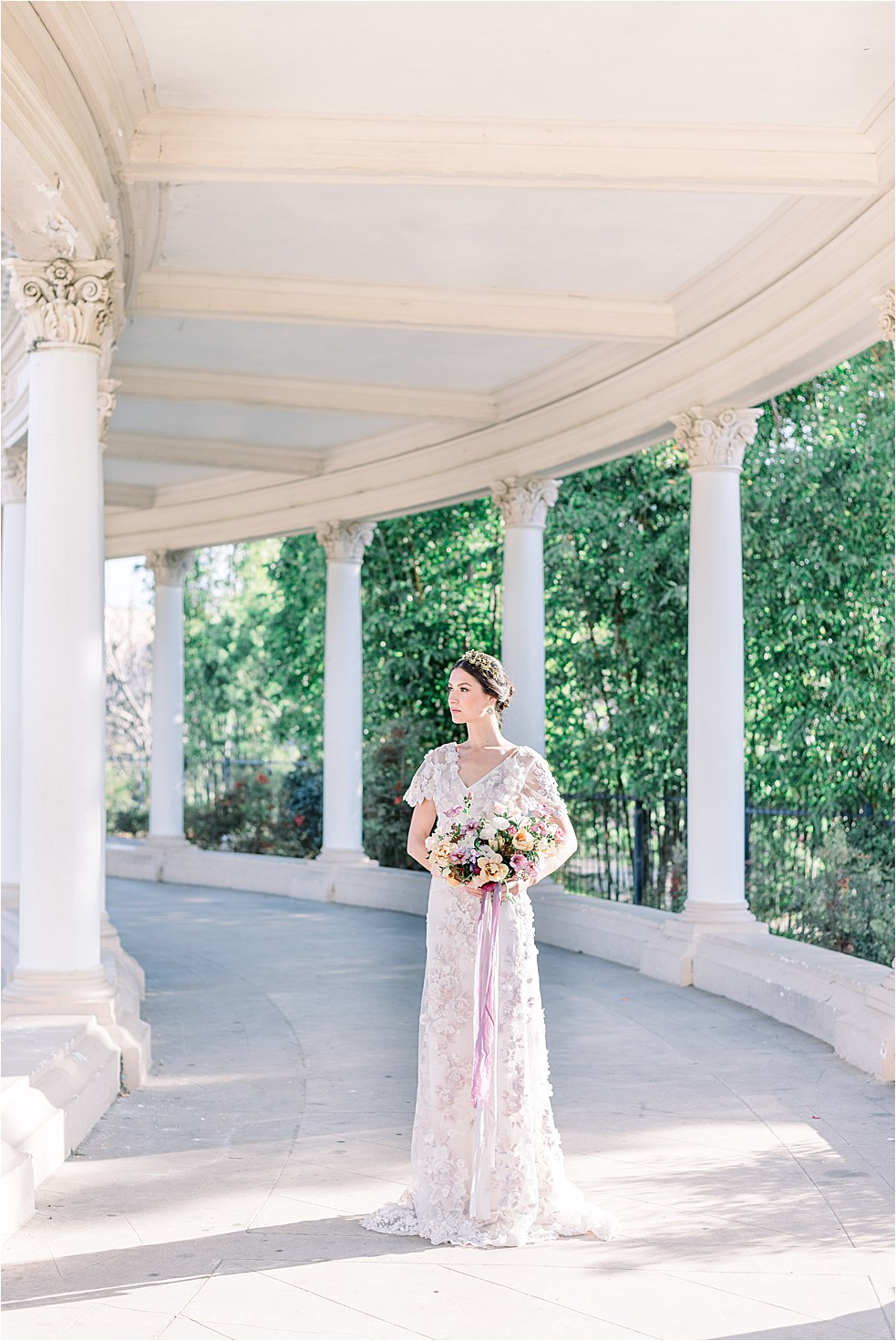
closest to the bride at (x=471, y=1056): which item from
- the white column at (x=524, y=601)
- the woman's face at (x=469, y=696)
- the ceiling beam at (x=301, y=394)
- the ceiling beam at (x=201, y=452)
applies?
the woman's face at (x=469, y=696)

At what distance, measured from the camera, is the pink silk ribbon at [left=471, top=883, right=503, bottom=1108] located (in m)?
8.09

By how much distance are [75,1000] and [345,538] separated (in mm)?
15506

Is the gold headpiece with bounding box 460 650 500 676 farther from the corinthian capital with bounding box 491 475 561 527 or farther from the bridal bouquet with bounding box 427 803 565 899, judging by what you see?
the corinthian capital with bounding box 491 475 561 527

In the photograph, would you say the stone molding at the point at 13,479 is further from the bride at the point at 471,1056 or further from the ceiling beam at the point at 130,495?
the bride at the point at 471,1056

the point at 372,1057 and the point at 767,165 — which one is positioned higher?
the point at 767,165

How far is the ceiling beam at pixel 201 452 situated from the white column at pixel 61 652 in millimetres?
12227

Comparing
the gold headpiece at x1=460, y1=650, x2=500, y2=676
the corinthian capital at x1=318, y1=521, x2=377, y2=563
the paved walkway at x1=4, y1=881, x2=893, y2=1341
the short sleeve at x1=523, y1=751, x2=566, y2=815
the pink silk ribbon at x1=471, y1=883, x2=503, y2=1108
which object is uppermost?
the corinthian capital at x1=318, y1=521, x2=377, y2=563

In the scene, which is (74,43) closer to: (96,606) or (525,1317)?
(96,606)

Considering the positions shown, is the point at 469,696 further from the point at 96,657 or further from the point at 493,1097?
the point at 96,657

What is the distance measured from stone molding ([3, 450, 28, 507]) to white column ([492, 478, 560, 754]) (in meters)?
6.80

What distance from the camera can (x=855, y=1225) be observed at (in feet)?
26.6

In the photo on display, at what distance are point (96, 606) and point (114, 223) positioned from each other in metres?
3.14

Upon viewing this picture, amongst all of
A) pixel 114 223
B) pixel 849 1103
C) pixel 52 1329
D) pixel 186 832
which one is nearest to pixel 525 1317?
pixel 52 1329

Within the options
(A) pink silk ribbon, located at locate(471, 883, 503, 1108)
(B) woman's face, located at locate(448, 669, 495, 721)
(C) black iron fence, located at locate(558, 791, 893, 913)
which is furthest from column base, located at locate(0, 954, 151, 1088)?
(C) black iron fence, located at locate(558, 791, 893, 913)
